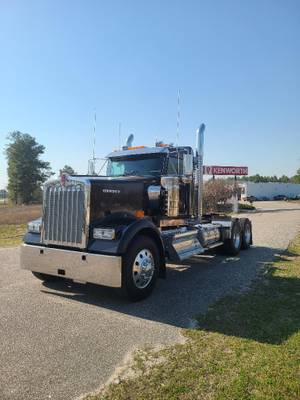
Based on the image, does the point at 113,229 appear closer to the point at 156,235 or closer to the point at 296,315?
the point at 156,235

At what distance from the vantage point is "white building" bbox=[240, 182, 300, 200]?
83.1 metres

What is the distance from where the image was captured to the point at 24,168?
66.1 m

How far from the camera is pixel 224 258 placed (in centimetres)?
1077

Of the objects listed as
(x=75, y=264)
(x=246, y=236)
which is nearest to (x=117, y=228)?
→ (x=75, y=264)

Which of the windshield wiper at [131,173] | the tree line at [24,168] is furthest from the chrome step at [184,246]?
the tree line at [24,168]

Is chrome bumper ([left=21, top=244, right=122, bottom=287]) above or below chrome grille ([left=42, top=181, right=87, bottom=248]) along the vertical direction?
below

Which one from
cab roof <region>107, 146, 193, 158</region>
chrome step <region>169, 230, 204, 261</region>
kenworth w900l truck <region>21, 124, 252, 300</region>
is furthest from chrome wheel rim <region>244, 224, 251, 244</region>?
cab roof <region>107, 146, 193, 158</region>

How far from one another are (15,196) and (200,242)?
6097 cm

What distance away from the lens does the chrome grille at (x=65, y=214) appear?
631 cm

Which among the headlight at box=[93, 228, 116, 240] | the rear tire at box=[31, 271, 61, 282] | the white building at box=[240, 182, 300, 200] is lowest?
the rear tire at box=[31, 271, 61, 282]

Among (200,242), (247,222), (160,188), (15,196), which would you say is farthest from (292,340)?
(15,196)

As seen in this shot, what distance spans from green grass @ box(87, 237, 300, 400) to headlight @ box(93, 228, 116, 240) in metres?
1.81

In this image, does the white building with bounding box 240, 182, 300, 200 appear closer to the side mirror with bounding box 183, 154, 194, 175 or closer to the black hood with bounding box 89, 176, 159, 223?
the side mirror with bounding box 183, 154, 194, 175

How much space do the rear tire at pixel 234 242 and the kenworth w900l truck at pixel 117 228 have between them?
2.61 m
